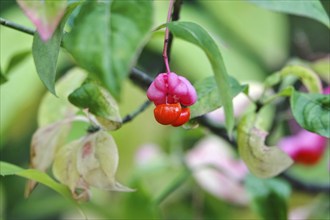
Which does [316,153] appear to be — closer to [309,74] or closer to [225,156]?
[225,156]

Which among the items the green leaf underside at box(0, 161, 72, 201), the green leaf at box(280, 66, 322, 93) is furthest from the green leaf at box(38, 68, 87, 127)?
the green leaf at box(280, 66, 322, 93)

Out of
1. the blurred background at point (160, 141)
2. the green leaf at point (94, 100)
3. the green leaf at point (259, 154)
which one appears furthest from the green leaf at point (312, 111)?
the blurred background at point (160, 141)

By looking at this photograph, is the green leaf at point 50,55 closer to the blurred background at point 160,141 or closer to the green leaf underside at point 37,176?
the green leaf underside at point 37,176

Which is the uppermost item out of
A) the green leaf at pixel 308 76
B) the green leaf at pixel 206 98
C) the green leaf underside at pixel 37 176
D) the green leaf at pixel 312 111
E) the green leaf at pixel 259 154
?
the green leaf at pixel 206 98

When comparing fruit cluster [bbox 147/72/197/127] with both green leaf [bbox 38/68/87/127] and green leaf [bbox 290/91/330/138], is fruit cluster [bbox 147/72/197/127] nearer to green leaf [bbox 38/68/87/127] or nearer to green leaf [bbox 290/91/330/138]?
green leaf [bbox 290/91/330/138]

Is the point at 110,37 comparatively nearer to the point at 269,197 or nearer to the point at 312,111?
the point at 312,111
